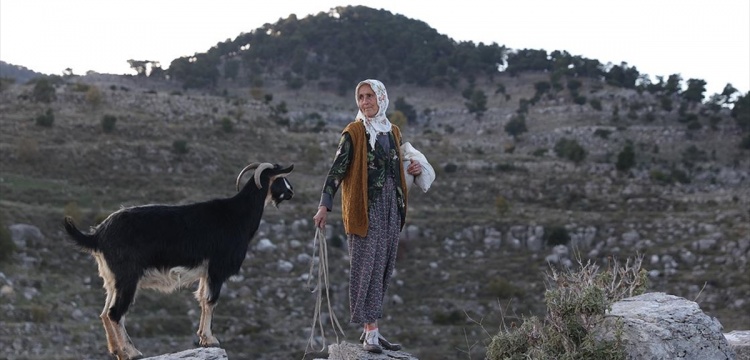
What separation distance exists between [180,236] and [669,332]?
3470 millimetres

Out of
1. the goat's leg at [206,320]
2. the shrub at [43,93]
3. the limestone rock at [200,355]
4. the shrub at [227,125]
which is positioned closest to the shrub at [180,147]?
the shrub at [227,125]

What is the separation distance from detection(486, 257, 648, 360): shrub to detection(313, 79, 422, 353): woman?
1.01 m

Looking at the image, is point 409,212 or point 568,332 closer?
point 568,332

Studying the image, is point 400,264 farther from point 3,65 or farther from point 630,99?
point 3,65

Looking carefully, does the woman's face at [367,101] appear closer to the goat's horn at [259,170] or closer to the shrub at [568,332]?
the goat's horn at [259,170]

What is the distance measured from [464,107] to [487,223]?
36.2m

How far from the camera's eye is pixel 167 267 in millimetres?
6348

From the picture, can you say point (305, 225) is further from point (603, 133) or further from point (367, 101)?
point (603, 133)

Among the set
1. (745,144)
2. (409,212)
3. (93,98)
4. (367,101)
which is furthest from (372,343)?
(745,144)

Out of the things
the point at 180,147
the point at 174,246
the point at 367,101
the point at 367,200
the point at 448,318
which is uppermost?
the point at 367,101

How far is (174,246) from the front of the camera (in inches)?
250

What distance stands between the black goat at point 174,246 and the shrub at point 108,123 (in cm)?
2692

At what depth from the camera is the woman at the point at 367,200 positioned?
243 inches

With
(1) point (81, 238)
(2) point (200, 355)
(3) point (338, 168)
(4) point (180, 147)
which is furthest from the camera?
(4) point (180, 147)
